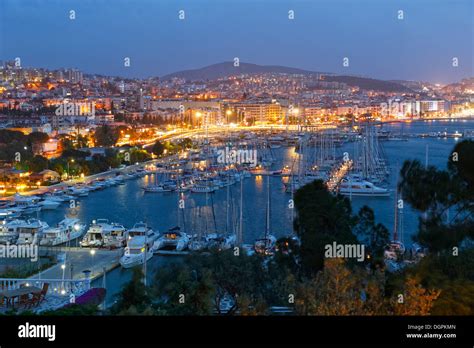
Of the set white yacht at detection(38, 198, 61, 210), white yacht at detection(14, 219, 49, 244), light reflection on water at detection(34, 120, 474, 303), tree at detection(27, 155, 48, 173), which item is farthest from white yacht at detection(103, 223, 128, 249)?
tree at detection(27, 155, 48, 173)

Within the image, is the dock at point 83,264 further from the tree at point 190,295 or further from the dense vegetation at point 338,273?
the tree at point 190,295

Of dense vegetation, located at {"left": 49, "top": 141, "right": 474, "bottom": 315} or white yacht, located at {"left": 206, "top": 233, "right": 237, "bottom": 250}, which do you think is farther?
white yacht, located at {"left": 206, "top": 233, "right": 237, "bottom": 250}

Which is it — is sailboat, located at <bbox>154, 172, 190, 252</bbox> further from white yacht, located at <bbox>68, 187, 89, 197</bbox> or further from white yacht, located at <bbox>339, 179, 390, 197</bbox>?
white yacht, located at <bbox>339, 179, 390, 197</bbox>

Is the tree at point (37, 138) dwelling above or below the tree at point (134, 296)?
above

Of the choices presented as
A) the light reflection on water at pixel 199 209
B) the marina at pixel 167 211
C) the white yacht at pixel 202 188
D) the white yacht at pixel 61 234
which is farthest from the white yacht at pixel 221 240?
the white yacht at pixel 202 188

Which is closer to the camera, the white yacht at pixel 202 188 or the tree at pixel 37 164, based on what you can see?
the white yacht at pixel 202 188

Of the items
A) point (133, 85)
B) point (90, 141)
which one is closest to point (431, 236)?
point (90, 141)
